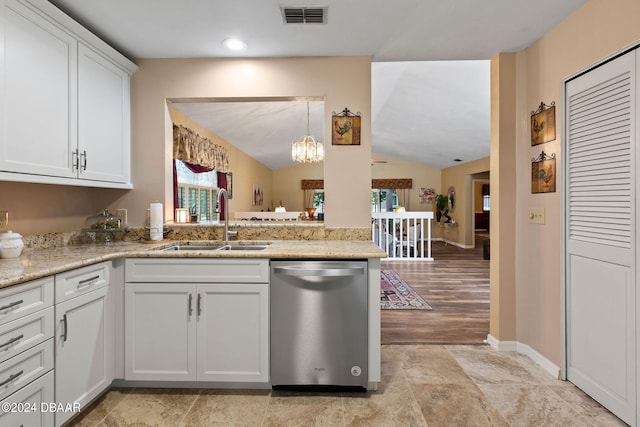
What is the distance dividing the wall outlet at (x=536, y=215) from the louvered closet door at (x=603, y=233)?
0.23m

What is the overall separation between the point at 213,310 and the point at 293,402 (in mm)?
722

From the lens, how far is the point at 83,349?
1.83 m

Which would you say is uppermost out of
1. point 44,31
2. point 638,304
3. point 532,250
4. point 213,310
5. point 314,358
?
point 44,31

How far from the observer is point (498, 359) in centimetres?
258

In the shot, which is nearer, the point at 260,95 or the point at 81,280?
the point at 81,280

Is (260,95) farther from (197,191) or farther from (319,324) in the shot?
(197,191)

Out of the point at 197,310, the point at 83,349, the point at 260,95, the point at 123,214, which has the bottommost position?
the point at 83,349

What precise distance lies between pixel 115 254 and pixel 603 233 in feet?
9.31

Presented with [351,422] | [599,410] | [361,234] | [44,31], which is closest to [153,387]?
[351,422]

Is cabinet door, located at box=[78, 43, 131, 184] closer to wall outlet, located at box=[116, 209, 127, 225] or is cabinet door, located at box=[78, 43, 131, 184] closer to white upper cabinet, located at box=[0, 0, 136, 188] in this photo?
white upper cabinet, located at box=[0, 0, 136, 188]

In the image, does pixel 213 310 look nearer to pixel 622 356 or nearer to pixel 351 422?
pixel 351 422

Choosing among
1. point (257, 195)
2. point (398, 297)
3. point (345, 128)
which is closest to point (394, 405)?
point (345, 128)

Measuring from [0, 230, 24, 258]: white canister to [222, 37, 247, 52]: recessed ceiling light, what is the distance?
5.86 ft

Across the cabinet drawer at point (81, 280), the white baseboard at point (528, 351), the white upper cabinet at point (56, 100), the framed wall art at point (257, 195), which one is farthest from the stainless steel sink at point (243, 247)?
the framed wall art at point (257, 195)
